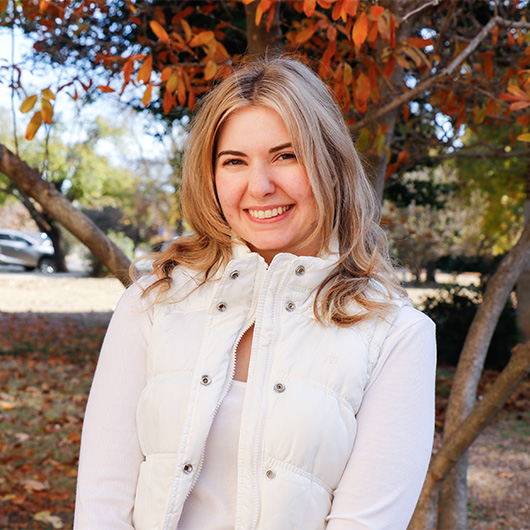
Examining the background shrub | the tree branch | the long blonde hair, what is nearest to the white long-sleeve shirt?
the long blonde hair

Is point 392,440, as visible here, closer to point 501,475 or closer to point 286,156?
point 286,156

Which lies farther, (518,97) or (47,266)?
(47,266)

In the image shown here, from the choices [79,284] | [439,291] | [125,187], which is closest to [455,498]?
[439,291]

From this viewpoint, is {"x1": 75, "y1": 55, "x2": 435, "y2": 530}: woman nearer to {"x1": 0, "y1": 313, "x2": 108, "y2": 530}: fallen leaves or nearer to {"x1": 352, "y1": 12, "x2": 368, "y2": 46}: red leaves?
{"x1": 352, "y1": 12, "x2": 368, "y2": 46}: red leaves

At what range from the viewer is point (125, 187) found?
27453mm

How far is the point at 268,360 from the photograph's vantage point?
173cm

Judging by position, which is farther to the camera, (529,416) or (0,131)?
(0,131)

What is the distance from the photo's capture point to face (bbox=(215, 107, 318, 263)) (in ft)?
6.15

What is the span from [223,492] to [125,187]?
87.6 ft

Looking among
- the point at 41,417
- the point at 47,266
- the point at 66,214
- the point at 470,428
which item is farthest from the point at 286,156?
the point at 47,266

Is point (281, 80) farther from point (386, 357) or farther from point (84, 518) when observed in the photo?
point (84, 518)

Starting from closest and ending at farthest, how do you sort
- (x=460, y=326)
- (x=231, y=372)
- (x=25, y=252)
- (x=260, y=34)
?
(x=231, y=372), (x=260, y=34), (x=460, y=326), (x=25, y=252)

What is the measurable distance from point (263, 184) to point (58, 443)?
4772mm

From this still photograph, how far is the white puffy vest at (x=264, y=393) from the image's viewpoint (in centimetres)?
162
